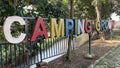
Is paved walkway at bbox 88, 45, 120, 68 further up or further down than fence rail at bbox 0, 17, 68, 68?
further down

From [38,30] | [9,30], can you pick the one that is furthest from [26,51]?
→ [9,30]

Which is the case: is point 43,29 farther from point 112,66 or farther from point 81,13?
point 81,13

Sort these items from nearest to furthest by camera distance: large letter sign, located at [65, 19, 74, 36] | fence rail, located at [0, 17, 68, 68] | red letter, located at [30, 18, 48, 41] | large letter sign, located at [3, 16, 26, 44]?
large letter sign, located at [3, 16, 26, 44] < red letter, located at [30, 18, 48, 41] < fence rail, located at [0, 17, 68, 68] < large letter sign, located at [65, 19, 74, 36]

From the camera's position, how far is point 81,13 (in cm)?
1742

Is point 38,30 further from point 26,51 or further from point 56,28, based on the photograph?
point 56,28

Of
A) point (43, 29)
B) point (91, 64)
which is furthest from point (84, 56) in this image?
point (43, 29)

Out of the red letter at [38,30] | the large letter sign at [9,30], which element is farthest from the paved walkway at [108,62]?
the large letter sign at [9,30]

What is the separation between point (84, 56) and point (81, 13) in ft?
31.3

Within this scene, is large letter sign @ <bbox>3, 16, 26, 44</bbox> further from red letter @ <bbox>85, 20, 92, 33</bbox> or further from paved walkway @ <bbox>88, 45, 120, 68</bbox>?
red letter @ <bbox>85, 20, 92, 33</bbox>

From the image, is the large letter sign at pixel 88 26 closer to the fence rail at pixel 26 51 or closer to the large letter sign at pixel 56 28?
the fence rail at pixel 26 51

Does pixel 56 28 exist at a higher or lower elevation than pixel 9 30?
lower

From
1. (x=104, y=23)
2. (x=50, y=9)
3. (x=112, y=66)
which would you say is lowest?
(x=112, y=66)

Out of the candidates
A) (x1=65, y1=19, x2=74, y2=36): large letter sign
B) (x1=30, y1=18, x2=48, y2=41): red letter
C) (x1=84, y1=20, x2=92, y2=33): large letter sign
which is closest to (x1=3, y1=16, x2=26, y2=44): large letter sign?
(x1=30, y1=18, x2=48, y2=41): red letter

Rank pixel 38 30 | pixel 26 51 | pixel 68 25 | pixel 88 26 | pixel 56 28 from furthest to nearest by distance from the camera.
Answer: pixel 88 26, pixel 68 25, pixel 56 28, pixel 26 51, pixel 38 30
